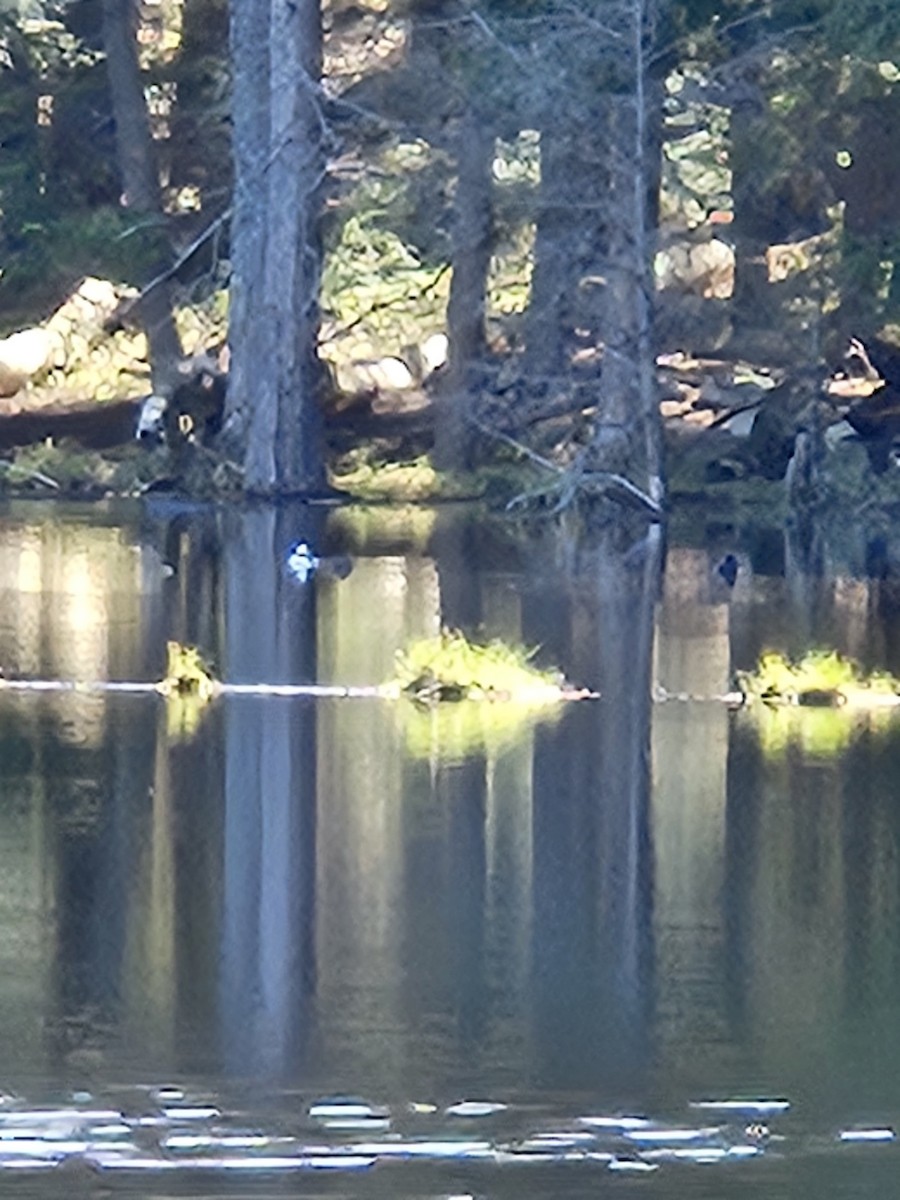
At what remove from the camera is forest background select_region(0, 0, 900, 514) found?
31.0 m

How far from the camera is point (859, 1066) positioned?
971 centimetres

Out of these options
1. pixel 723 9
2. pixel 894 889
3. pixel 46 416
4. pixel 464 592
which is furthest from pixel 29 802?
pixel 46 416

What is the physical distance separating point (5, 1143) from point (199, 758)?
6.60 m

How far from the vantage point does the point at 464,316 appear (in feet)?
119

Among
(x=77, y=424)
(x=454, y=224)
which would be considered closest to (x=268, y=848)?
(x=454, y=224)

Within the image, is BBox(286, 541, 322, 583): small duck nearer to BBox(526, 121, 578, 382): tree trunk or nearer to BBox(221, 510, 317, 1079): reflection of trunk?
BBox(221, 510, 317, 1079): reflection of trunk

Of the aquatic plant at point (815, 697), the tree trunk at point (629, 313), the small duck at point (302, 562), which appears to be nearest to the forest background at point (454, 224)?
the tree trunk at point (629, 313)

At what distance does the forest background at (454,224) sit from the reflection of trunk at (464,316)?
0.04 m

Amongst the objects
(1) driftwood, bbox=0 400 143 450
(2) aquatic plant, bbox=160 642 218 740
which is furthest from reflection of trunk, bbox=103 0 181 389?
(2) aquatic plant, bbox=160 642 218 740

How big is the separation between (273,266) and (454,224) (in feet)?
7.41

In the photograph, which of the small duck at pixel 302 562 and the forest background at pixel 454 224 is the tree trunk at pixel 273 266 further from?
the small duck at pixel 302 562

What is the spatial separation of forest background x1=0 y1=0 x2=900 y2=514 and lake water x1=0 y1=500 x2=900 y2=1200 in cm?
1104

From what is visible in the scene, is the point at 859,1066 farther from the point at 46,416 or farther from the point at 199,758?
the point at 46,416

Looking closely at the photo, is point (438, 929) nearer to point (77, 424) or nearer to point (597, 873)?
point (597, 873)
